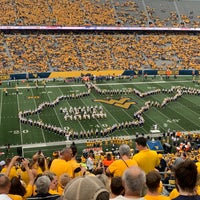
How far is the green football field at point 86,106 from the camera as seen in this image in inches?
824

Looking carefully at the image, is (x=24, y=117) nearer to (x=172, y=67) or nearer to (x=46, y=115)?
(x=46, y=115)

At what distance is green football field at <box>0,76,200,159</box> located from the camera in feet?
68.7

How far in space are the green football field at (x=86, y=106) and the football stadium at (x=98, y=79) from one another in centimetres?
7

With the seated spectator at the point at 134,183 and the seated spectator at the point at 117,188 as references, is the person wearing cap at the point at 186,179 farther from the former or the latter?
the seated spectator at the point at 117,188

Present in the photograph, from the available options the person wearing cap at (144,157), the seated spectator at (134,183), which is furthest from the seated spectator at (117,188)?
the person wearing cap at (144,157)

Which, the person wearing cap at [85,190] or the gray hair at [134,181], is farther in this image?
the gray hair at [134,181]

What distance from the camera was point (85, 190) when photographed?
90.1 inches

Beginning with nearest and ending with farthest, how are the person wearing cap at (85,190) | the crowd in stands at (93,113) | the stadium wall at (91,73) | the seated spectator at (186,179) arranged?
the person wearing cap at (85,190)
the seated spectator at (186,179)
the crowd in stands at (93,113)
the stadium wall at (91,73)

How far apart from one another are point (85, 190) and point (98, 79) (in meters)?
33.2

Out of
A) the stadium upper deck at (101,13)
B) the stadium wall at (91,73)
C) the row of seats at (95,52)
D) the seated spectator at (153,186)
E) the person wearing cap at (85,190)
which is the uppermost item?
the stadium upper deck at (101,13)

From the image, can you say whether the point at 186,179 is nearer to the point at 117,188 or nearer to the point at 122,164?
the point at 117,188

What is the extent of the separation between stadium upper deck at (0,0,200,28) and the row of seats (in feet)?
6.60

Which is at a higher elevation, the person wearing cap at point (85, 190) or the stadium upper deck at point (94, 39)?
the stadium upper deck at point (94, 39)

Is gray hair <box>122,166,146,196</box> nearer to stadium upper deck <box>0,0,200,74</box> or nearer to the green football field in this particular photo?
the green football field
